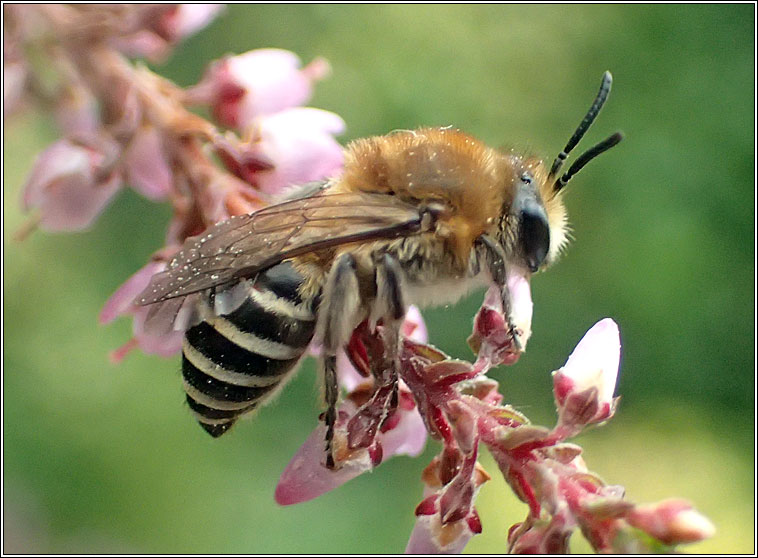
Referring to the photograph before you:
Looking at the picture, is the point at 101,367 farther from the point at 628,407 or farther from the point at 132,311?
the point at 628,407

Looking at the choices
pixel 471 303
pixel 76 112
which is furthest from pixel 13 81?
pixel 471 303

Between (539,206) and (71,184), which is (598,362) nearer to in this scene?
(539,206)

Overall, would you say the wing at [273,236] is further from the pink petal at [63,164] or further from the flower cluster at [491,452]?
the pink petal at [63,164]

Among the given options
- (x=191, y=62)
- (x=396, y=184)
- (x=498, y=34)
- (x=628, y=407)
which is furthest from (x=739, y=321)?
(x=396, y=184)

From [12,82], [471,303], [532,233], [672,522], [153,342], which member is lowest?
[672,522]

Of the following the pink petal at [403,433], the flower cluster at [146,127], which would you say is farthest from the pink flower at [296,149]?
the pink petal at [403,433]
